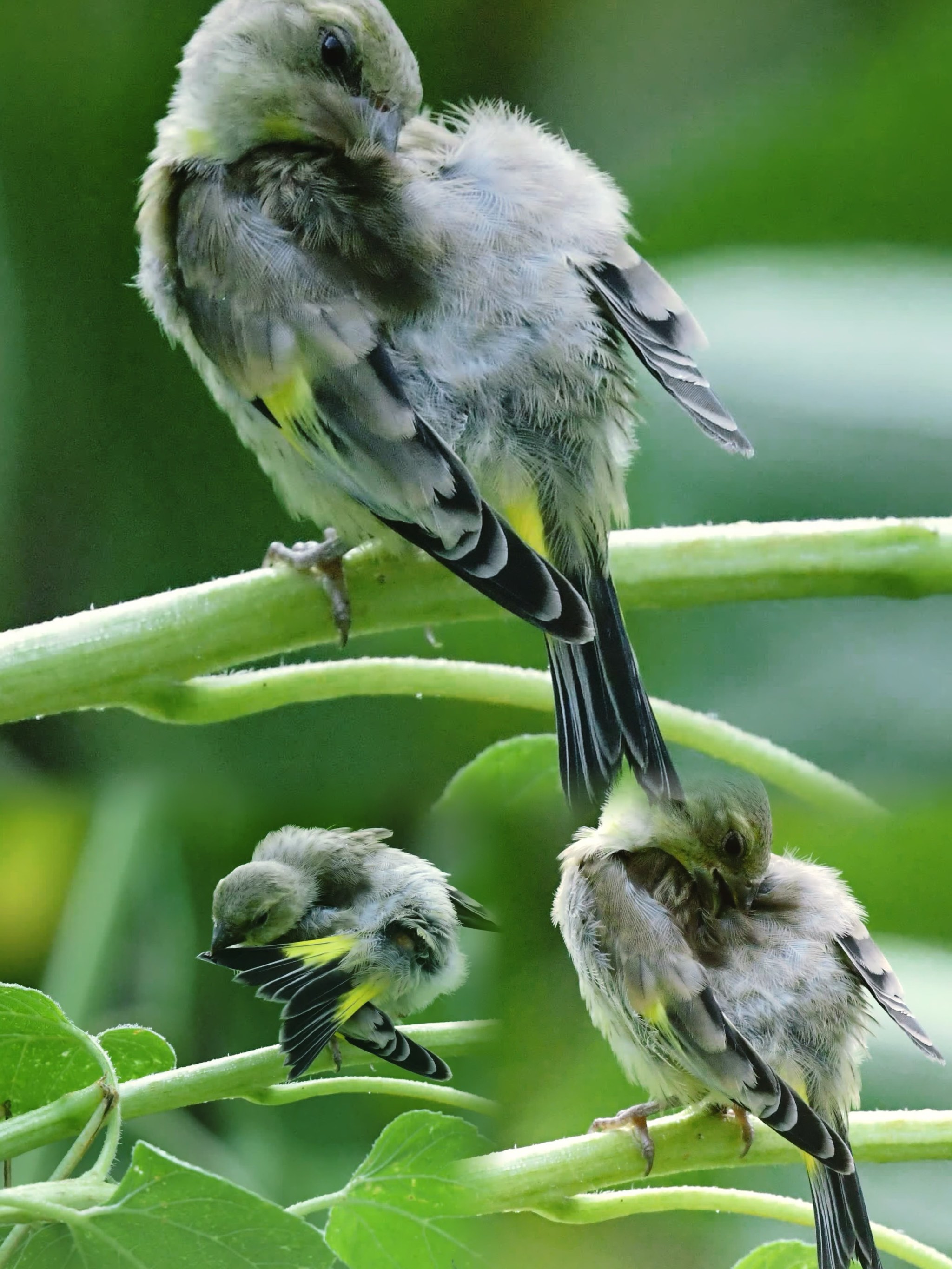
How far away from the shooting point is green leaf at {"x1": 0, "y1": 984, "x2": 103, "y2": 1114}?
342 millimetres

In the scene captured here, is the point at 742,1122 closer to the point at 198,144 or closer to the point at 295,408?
the point at 295,408

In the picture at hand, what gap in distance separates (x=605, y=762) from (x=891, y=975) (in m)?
0.09

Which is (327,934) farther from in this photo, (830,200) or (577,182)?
(830,200)

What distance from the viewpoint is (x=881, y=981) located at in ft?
1.04

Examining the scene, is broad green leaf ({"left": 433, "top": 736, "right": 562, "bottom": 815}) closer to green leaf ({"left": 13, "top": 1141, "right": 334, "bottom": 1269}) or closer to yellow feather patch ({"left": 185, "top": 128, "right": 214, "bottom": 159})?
green leaf ({"left": 13, "top": 1141, "right": 334, "bottom": 1269})

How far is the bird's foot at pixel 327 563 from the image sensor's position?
405mm

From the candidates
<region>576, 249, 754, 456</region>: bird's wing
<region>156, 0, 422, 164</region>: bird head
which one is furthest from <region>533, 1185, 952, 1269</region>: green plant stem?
<region>156, 0, 422, 164</region>: bird head

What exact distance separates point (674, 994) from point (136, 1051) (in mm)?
156

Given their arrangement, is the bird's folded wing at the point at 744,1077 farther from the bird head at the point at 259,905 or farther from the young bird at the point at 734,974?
the bird head at the point at 259,905

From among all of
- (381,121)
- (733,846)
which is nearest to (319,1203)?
(733,846)

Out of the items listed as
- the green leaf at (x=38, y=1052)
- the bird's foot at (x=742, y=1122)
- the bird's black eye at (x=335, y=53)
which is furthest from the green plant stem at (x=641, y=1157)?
the bird's black eye at (x=335, y=53)

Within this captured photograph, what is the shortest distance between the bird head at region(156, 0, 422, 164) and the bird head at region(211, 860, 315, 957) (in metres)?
0.29

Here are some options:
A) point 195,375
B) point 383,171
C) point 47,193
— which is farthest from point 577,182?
point 47,193

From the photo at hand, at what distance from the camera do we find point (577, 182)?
1.76 ft
